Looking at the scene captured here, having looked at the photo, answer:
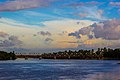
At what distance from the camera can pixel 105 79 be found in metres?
61.4

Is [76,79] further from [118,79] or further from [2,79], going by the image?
[2,79]

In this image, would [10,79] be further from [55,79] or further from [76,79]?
[76,79]

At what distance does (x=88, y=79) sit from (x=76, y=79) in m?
2.30

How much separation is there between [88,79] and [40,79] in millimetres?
9209

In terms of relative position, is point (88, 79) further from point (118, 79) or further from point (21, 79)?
point (21, 79)

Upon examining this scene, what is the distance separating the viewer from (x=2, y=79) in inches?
2472

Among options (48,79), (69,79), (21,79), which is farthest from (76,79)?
(21,79)

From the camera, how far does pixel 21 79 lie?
206ft

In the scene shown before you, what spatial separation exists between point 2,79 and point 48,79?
8.78 m

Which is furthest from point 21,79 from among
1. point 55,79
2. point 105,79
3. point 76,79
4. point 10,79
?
point 105,79

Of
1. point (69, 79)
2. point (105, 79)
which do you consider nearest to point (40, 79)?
point (69, 79)

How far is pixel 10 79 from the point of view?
6281cm

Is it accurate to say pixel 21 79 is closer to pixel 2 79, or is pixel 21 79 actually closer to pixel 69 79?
pixel 2 79

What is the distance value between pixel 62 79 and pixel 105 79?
8088 millimetres
